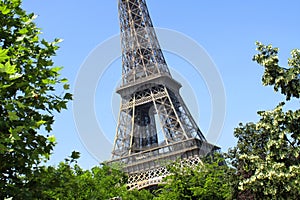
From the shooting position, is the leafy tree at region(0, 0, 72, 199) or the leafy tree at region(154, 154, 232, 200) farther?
the leafy tree at region(154, 154, 232, 200)

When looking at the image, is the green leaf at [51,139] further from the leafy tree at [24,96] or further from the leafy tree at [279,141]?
the leafy tree at [279,141]

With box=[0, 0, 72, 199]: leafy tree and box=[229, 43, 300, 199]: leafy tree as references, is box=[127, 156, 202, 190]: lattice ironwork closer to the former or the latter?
box=[229, 43, 300, 199]: leafy tree

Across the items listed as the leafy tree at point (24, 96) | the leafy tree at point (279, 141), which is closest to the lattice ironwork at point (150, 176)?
the leafy tree at point (279, 141)

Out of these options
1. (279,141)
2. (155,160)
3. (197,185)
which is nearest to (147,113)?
(155,160)

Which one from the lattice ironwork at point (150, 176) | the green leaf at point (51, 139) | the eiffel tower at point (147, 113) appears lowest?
the green leaf at point (51, 139)

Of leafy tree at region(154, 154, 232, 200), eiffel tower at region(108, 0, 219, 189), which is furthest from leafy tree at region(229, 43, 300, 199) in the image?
eiffel tower at region(108, 0, 219, 189)

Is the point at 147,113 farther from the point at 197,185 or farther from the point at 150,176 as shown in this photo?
the point at 197,185
